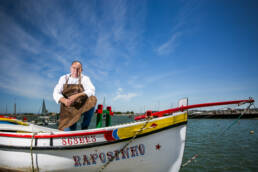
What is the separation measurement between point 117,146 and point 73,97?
1.48 metres

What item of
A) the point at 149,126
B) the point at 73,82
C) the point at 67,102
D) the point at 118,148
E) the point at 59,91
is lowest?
the point at 118,148

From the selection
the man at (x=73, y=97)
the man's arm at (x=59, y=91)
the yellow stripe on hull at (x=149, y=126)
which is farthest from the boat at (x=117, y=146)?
the man's arm at (x=59, y=91)

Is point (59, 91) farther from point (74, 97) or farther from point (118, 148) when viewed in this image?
point (118, 148)

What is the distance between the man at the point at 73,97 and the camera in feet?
10.0

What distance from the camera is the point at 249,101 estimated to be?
303 cm

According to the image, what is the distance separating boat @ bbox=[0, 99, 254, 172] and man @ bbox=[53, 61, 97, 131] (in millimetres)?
362

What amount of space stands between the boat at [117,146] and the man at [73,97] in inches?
14.3

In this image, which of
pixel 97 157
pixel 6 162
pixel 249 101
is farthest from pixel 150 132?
pixel 6 162

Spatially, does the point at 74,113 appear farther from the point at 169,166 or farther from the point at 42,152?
the point at 169,166

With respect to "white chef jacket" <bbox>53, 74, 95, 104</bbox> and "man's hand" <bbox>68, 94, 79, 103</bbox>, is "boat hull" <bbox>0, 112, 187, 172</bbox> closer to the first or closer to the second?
"man's hand" <bbox>68, 94, 79, 103</bbox>

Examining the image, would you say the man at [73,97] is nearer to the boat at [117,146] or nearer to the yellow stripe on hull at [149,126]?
the boat at [117,146]

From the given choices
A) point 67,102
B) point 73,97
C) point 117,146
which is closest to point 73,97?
point 73,97

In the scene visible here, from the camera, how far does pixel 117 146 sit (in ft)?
9.39

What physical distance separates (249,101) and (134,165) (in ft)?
9.92
